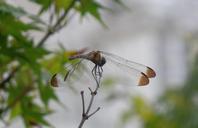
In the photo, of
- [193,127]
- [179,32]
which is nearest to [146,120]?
[193,127]

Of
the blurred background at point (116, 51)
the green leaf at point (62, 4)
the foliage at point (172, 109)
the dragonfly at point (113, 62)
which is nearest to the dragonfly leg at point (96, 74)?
the dragonfly at point (113, 62)

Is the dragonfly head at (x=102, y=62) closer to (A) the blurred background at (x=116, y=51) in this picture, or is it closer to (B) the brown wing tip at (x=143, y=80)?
(B) the brown wing tip at (x=143, y=80)

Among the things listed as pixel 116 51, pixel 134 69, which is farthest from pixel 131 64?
Result: pixel 116 51

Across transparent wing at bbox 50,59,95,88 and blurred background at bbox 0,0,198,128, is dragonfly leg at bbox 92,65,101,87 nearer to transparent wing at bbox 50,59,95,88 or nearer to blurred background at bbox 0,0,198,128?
transparent wing at bbox 50,59,95,88

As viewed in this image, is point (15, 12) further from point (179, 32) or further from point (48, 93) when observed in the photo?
point (179, 32)

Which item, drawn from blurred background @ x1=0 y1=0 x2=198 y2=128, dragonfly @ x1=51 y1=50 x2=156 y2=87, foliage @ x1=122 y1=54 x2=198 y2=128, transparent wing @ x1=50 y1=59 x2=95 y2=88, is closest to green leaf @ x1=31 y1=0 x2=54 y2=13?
blurred background @ x1=0 y1=0 x2=198 y2=128

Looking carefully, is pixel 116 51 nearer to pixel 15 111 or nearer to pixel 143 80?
pixel 15 111

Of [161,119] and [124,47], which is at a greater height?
[124,47]
